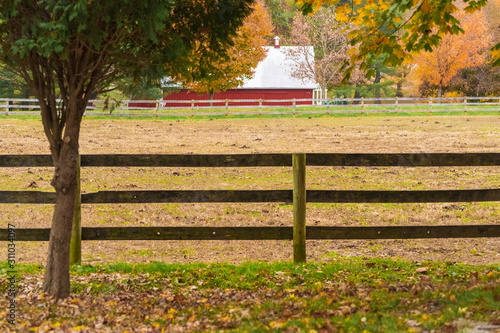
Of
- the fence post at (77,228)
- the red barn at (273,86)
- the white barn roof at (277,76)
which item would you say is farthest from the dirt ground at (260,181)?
the white barn roof at (277,76)

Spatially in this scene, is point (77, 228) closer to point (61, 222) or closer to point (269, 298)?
point (61, 222)

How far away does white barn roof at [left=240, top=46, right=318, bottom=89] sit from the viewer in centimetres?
4488

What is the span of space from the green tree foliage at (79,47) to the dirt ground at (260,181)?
263 centimetres

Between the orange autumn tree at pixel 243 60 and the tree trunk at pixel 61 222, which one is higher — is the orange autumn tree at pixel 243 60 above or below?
above

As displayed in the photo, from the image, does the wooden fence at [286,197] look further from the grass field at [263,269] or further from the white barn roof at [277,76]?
the white barn roof at [277,76]

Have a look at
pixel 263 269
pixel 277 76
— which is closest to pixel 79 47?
pixel 263 269

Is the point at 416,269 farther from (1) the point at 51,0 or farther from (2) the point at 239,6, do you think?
(1) the point at 51,0

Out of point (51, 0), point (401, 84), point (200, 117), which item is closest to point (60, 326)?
point (51, 0)

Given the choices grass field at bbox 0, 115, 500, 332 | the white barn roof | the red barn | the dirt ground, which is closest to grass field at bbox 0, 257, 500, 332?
grass field at bbox 0, 115, 500, 332

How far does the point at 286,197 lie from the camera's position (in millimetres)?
6918

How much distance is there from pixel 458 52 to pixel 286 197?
40.6 meters

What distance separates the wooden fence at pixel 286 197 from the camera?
6840 millimetres

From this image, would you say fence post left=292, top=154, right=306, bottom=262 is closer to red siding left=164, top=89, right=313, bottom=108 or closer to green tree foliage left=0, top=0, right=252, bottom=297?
green tree foliage left=0, top=0, right=252, bottom=297

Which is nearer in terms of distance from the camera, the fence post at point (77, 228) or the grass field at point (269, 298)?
the grass field at point (269, 298)
